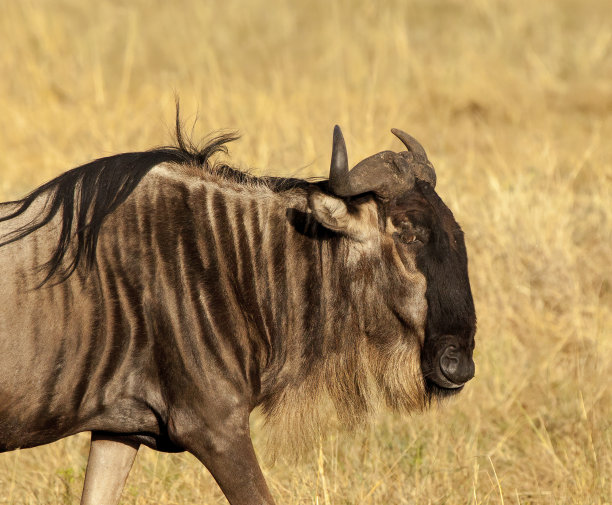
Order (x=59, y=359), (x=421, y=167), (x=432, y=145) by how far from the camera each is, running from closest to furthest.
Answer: (x=59, y=359) < (x=421, y=167) < (x=432, y=145)

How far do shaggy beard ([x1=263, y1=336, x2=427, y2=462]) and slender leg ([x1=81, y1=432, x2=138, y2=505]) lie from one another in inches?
Result: 19.9

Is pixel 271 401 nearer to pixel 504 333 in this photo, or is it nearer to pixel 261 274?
pixel 261 274

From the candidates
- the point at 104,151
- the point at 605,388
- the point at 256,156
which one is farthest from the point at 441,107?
the point at 605,388

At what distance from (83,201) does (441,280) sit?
1147 millimetres

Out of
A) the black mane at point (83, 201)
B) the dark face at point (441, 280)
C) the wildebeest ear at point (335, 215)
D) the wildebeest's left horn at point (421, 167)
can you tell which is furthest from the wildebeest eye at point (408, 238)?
the black mane at point (83, 201)

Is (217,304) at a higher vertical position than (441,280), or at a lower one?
lower

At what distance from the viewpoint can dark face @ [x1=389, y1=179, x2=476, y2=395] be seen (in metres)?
2.95

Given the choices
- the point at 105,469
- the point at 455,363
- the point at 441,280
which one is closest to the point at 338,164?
the point at 441,280

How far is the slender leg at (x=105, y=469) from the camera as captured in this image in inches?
125

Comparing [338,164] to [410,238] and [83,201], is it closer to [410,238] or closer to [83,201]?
[410,238]

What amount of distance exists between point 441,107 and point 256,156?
3162 mm

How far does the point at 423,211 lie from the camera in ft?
9.86

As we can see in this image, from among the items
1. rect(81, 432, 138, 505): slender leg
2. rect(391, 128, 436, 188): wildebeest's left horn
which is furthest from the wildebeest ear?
rect(81, 432, 138, 505): slender leg

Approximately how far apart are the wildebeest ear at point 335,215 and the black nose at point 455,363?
0.46 meters
